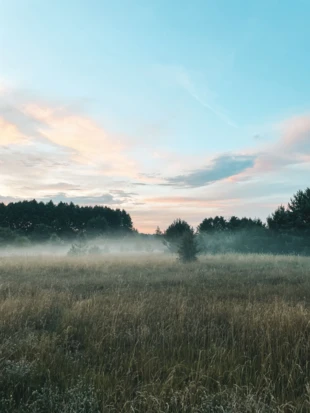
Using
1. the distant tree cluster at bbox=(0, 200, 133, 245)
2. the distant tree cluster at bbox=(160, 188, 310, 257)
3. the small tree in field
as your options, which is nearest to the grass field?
the small tree in field

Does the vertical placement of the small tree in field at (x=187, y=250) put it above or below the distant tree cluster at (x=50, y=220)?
below

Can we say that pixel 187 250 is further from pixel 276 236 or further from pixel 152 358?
pixel 276 236

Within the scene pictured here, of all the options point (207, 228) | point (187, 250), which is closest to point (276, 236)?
point (207, 228)

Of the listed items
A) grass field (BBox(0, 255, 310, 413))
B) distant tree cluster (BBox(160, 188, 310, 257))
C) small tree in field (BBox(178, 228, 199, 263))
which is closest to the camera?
grass field (BBox(0, 255, 310, 413))

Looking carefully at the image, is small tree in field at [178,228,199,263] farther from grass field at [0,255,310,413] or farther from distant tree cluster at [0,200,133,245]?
distant tree cluster at [0,200,133,245]

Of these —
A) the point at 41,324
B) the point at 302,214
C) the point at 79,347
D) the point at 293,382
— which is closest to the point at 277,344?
the point at 293,382

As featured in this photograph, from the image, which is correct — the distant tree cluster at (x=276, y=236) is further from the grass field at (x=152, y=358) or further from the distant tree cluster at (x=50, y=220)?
the distant tree cluster at (x=50, y=220)

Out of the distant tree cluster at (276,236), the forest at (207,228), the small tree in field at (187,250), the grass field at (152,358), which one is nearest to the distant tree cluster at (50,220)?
the forest at (207,228)

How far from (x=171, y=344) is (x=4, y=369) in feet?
7.30

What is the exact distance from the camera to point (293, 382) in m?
3.70

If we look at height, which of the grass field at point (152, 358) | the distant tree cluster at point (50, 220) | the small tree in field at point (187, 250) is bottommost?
the grass field at point (152, 358)

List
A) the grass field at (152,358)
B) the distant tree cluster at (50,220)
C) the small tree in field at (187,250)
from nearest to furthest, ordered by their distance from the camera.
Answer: the grass field at (152,358), the small tree in field at (187,250), the distant tree cluster at (50,220)

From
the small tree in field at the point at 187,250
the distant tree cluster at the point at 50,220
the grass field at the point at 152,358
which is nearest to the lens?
the grass field at the point at 152,358

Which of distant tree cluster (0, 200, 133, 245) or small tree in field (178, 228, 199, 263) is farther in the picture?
distant tree cluster (0, 200, 133, 245)
